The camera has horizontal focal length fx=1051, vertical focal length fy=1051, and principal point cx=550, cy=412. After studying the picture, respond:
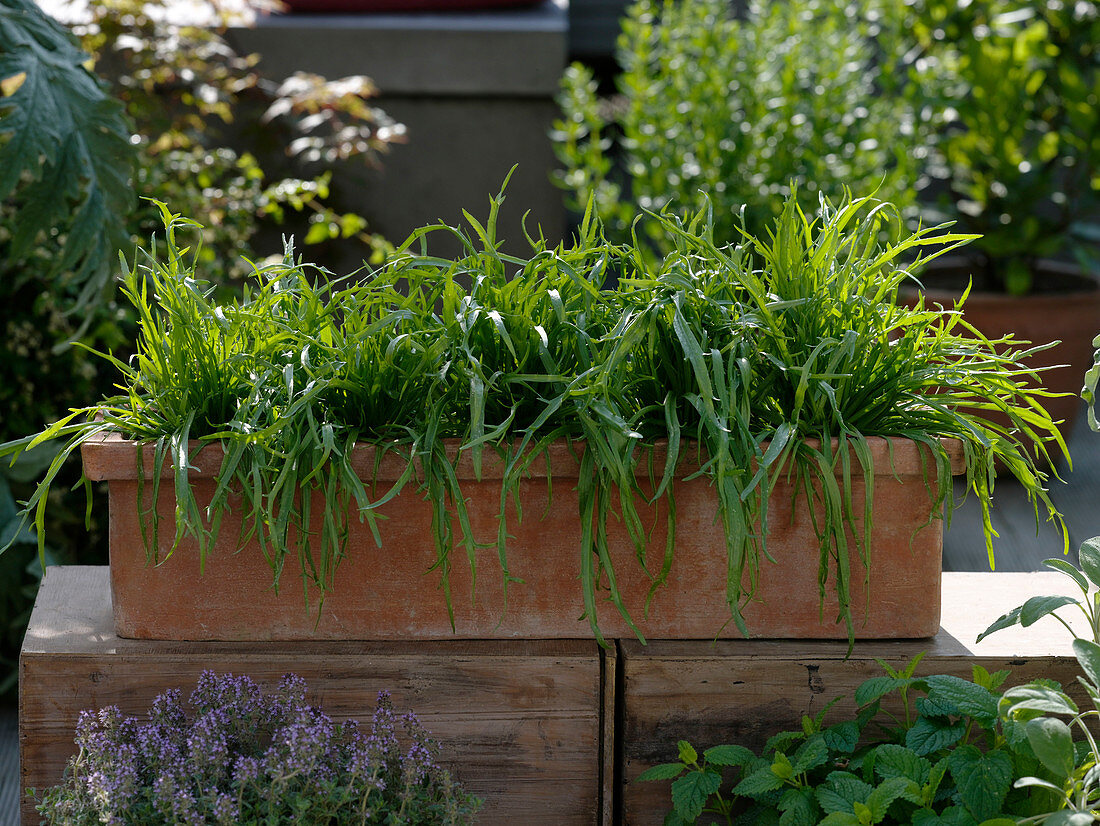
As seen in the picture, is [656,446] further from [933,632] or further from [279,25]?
[279,25]

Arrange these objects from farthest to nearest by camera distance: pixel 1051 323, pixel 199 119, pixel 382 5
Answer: pixel 382 5 < pixel 1051 323 < pixel 199 119

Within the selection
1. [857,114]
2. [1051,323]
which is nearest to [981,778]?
[857,114]

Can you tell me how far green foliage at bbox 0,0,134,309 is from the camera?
57.8 inches

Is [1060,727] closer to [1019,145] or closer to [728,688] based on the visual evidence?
[728,688]

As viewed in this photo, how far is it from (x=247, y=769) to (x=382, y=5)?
2.69 m

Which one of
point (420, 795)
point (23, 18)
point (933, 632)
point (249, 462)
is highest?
point (23, 18)

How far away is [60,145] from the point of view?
154 cm

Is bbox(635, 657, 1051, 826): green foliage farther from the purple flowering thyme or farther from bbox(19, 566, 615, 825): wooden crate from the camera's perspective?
the purple flowering thyme

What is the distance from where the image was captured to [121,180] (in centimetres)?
158

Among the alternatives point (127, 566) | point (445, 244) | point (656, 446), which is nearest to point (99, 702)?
point (127, 566)

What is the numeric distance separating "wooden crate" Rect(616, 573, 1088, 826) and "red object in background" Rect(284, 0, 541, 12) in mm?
2517

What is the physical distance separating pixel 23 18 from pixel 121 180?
28 centimetres

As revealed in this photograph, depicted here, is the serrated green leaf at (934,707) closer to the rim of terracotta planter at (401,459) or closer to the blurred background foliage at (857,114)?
the rim of terracotta planter at (401,459)

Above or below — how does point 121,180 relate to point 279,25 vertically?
below
